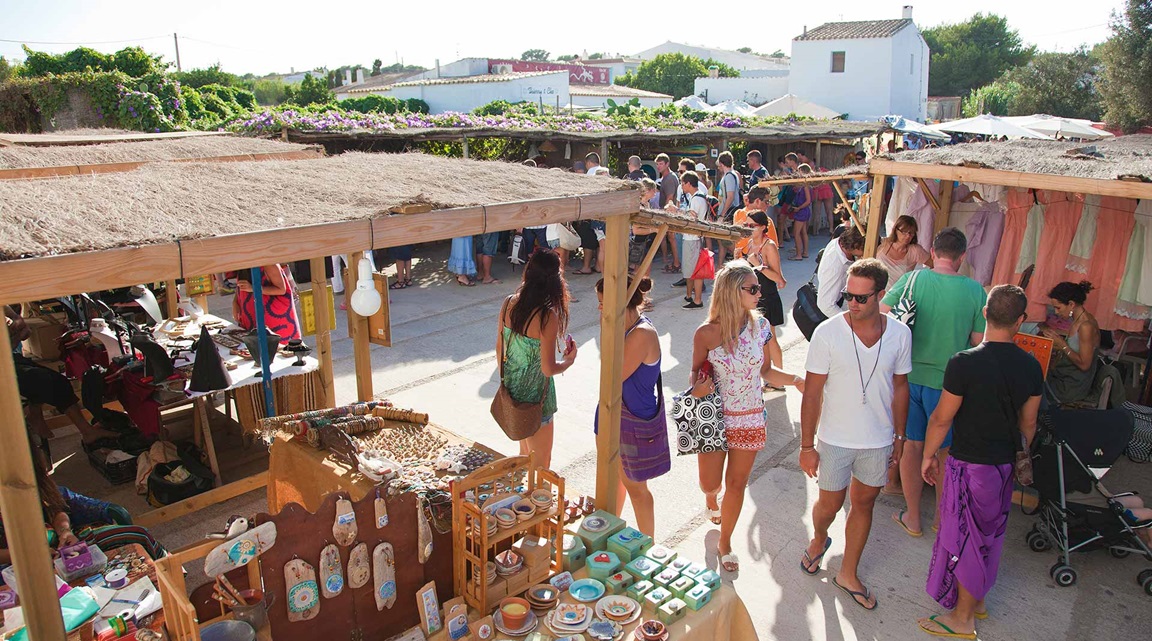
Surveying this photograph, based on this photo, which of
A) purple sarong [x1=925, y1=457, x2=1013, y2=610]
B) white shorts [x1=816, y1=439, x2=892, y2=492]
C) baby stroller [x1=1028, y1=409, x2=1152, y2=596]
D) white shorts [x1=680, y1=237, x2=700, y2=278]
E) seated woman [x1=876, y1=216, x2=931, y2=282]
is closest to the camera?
purple sarong [x1=925, y1=457, x2=1013, y2=610]

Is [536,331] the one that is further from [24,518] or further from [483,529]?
[24,518]

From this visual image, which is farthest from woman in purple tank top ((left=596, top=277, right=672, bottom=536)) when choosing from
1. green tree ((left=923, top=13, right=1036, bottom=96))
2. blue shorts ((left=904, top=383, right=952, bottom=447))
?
green tree ((left=923, top=13, right=1036, bottom=96))

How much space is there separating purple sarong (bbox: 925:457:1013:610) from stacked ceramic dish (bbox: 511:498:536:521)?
2.18 metres

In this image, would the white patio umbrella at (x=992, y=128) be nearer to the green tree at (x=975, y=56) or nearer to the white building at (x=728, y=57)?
the green tree at (x=975, y=56)

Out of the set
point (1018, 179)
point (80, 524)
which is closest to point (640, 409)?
point (80, 524)

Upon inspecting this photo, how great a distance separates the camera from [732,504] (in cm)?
441

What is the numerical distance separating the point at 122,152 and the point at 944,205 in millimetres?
7479

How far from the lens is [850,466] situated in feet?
13.2

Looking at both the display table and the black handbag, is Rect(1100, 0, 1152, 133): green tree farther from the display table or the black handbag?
the display table

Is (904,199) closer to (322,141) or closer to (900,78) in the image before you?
(322,141)

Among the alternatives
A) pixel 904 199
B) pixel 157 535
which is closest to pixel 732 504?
pixel 157 535

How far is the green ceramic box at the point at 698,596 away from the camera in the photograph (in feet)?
10.5

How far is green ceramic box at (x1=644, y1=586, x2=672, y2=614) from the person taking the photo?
315 cm

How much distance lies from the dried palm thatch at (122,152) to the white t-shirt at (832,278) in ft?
16.8
